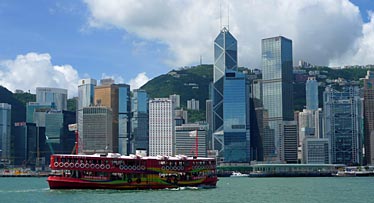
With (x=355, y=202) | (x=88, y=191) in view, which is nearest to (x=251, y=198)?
(x=355, y=202)

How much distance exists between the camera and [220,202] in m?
73.6

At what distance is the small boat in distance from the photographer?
273 ft

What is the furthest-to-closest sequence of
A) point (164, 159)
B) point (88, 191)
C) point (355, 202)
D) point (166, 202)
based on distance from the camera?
1. point (164, 159)
2. point (88, 191)
3. point (355, 202)
4. point (166, 202)

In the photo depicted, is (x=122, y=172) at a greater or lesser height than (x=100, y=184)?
greater

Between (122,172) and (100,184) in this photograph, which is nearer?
(100,184)

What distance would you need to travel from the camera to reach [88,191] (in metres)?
82.7

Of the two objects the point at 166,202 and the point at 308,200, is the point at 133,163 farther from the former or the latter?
the point at 308,200

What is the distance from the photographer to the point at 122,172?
85.8 meters

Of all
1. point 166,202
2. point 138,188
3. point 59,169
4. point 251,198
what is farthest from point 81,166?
point 251,198

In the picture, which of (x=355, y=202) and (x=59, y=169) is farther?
(x=59, y=169)

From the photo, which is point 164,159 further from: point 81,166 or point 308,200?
point 308,200

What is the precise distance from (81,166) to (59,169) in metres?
2.82

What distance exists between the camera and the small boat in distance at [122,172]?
83.1 metres

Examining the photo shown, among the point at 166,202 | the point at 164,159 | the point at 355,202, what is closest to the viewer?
A: the point at 166,202
